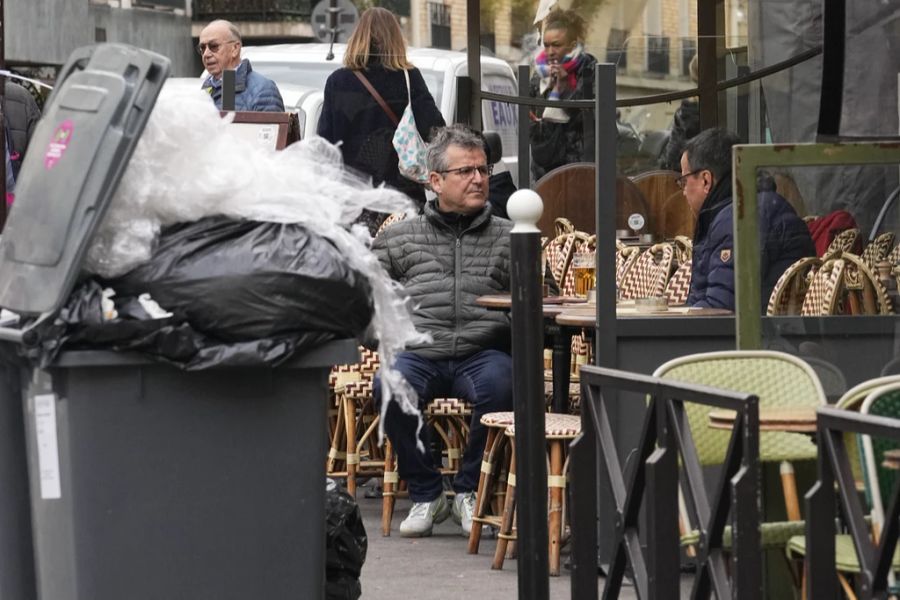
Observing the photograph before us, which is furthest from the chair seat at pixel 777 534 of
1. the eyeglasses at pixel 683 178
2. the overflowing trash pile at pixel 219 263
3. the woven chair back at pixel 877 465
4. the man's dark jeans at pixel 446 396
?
the eyeglasses at pixel 683 178

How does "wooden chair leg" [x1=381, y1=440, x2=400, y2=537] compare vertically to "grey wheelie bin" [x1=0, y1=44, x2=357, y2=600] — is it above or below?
below

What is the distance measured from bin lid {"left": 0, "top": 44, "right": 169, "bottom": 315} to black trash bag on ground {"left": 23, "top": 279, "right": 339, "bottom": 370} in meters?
0.05

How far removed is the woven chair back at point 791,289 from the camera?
610 centimetres

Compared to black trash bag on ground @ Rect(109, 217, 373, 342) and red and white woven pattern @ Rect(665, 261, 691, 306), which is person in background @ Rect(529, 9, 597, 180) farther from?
black trash bag on ground @ Rect(109, 217, 373, 342)

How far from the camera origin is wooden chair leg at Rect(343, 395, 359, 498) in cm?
802

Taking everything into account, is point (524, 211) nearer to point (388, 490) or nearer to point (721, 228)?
point (721, 228)

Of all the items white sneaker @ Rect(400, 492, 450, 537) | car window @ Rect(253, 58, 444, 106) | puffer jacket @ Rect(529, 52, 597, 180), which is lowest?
white sneaker @ Rect(400, 492, 450, 537)

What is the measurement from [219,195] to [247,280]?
1.00 ft

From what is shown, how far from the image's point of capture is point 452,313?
298 inches

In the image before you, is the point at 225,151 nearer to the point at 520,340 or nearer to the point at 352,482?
the point at 520,340

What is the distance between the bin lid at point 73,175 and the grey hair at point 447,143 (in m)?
3.27

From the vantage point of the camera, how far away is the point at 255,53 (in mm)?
14516

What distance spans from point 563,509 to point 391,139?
3951 mm

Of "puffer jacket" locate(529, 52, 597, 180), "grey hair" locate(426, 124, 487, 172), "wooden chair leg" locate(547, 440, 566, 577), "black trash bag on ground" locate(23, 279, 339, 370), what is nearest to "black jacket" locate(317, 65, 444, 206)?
"puffer jacket" locate(529, 52, 597, 180)
